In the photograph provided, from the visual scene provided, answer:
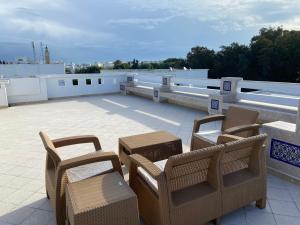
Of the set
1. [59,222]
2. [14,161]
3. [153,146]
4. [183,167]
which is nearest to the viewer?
[183,167]

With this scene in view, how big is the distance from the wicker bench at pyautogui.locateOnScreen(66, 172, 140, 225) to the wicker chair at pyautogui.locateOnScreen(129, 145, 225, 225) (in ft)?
0.67

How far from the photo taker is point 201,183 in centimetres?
189

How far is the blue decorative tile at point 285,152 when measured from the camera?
8.22 feet

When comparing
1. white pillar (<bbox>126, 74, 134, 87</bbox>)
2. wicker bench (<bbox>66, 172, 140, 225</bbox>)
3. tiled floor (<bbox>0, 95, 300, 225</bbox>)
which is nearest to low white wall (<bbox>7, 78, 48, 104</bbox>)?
tiled floor (<bbox>0, 95, 300, 225</bbox>)

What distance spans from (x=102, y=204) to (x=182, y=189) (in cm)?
65

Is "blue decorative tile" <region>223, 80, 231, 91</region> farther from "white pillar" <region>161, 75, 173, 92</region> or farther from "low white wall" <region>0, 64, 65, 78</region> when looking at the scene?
"low white wall" <region>0, 64, 65, 78</region>

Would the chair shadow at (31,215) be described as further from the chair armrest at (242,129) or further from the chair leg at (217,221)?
the chair armrest at (242,129)

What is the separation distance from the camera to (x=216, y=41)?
115 ft

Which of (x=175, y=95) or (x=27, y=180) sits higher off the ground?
(x=175, y=95)

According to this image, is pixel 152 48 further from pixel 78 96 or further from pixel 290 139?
pixel 290 139

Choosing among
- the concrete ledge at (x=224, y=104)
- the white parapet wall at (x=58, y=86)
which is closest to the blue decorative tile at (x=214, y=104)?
the concrete ledge at (x=224, y=104)

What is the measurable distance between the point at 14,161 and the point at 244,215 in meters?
3.16

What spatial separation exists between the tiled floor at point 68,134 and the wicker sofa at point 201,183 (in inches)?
10.6

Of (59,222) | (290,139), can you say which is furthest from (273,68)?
(59,222)
